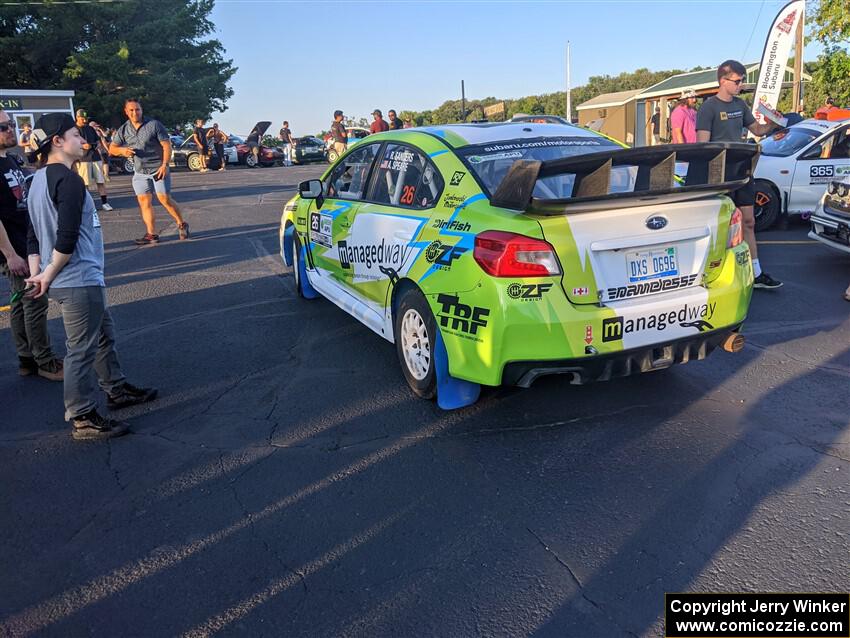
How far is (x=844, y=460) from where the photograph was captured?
3.43 m

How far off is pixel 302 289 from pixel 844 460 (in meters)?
4.80

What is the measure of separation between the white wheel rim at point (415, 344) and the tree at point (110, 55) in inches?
1361

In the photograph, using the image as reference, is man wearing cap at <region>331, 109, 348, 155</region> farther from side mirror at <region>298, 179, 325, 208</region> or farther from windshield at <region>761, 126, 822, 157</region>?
side mirror at <region>298, 179, 325, 208</region>

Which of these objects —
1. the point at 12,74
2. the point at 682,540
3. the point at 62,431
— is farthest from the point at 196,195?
the point at 12,74

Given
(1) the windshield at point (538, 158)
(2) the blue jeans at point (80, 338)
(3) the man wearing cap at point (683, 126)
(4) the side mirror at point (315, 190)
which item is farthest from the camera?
(3) the man wearing cap at point (683, 126)

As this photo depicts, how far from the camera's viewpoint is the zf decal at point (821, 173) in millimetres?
9328

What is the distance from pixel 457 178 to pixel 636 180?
1.02 meters

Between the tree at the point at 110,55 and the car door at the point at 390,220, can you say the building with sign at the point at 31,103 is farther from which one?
the car door at the point at 390,220

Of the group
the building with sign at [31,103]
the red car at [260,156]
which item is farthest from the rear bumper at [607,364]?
the red car at [260,156]

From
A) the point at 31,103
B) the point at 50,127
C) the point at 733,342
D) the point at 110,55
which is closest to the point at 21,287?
the point at 50,127

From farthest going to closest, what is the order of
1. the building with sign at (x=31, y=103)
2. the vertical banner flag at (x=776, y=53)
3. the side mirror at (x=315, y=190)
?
the building with sign at (x=31, y=103) → the vertical banner flag at (x=776, y=53) → the side mirror at (x=315, y=190)

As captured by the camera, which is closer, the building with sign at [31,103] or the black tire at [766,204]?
the black tire at [766,204]

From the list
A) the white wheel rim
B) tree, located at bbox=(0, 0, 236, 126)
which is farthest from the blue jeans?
tree, located at bbox=(0, 0, 236, 126)

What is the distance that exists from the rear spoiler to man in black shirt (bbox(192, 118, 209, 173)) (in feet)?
82.4
